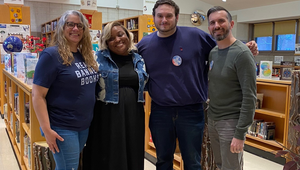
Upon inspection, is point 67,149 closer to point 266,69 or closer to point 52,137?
point 52,137

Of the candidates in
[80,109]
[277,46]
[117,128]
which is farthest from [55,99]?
[277,46]

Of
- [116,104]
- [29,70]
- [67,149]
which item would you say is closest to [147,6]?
[29,70]

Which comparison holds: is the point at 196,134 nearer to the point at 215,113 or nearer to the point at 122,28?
the point at 215,113

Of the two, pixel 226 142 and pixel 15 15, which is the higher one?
pixel 15 15

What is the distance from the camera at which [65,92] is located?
1.77 m

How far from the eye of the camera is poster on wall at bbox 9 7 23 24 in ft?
21.3

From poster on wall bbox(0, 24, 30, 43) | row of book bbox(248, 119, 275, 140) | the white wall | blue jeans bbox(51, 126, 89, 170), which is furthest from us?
the white wall

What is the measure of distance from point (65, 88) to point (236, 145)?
117cm

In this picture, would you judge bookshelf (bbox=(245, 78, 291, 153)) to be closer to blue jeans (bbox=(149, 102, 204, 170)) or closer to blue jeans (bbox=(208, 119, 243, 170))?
blue jeans (bbox=(149, 102, 204, 170))

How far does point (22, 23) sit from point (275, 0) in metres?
7.85

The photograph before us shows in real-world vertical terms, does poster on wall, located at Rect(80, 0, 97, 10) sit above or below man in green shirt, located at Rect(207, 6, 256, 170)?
above

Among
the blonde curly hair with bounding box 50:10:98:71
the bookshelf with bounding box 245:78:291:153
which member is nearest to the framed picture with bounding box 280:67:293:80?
the bookshelf with bounding box 245:78:291:153

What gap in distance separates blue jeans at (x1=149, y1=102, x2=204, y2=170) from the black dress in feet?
0.47

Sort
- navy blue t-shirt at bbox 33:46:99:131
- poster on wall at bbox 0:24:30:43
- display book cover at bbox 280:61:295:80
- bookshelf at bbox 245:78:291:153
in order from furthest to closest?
1. poster on wall at bbox 0:24:30:43
2. bookshelf at bbox 245:78:291:153
3. display book cover at bbox 280:61:295:80
4. navy blue t-shirt at bbox 33:46:99:131
